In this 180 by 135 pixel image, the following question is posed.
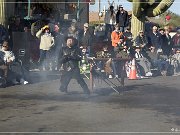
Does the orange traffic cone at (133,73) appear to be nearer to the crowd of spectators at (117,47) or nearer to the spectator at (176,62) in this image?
the crowd of spectators at (117,47)

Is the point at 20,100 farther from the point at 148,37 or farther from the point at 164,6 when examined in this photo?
the point at 164,6

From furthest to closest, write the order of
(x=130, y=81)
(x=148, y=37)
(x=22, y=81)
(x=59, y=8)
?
(x=59, y=8)
(x=148, y=37)
(x=130, y=81)
(x=22, y=81)

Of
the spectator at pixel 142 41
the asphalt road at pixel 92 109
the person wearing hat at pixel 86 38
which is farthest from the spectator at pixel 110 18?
the asphalt road at pixel 92 109

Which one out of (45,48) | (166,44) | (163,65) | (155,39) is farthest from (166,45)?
(45,48)

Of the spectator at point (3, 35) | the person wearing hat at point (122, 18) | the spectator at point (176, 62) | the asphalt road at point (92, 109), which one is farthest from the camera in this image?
the person wearing hat at point (122, 18)

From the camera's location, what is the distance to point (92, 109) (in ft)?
31.0

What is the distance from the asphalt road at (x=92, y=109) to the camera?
7570 mm

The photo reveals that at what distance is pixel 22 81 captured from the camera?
44.1ft

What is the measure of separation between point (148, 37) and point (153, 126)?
1034 centimetres

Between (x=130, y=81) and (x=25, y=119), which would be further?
(x=130, y=81)

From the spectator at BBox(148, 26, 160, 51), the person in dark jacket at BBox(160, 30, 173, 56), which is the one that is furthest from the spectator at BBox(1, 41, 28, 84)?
the person in dark jacket at BBox(160, 30, 173, 56)

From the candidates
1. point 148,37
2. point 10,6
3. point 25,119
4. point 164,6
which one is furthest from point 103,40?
point 25,119

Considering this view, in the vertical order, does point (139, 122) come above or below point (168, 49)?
below

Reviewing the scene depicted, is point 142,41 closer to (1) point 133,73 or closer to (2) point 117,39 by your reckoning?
(2) point 117,39
